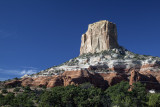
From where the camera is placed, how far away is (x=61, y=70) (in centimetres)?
9681

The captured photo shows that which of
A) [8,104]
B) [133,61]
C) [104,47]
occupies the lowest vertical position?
[8,104]

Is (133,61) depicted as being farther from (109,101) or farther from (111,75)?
(109,101)

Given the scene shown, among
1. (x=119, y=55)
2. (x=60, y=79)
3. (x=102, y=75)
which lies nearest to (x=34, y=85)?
(x=60, y=79)

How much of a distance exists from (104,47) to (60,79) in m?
42.8

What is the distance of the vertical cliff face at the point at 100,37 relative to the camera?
121 m

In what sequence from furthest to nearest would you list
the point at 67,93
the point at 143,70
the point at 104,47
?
the point at 104,47 → the point at 143,70 → the point at 67,93

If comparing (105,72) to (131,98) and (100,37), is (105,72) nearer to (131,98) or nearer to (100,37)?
(100,37)

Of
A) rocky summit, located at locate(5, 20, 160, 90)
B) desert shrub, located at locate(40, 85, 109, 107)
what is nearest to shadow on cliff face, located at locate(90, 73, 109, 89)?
rocky summit, located at locate(5, 20, 160, 90)

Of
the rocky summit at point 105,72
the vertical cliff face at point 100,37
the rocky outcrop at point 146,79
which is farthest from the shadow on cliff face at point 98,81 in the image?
the vertical cliff face at point 100,37

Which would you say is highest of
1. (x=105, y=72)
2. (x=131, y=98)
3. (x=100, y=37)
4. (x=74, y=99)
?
(x=100, y=37)

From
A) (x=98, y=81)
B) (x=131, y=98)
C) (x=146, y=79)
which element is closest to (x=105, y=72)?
(x=98, y=81)

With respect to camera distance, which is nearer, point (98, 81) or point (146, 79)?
point (146, 79)

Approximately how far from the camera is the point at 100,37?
124375 mm

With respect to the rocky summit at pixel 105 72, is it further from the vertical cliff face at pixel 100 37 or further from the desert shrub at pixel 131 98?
the desert shrub at pixel 131 98
